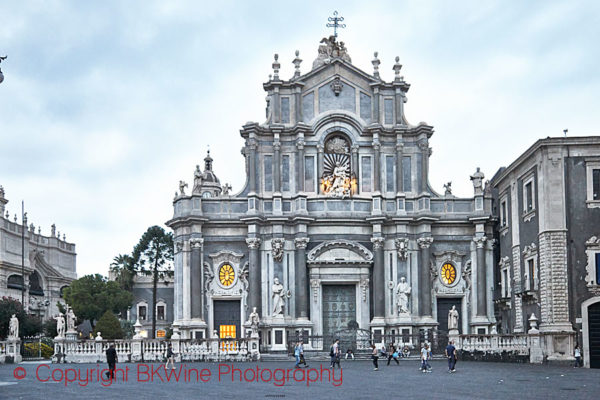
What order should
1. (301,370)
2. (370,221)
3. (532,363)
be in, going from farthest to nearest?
Result: (370,221) < (532,363) < (301,370)

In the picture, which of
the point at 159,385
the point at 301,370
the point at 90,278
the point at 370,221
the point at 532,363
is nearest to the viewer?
the point at 159,385

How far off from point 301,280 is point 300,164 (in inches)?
276

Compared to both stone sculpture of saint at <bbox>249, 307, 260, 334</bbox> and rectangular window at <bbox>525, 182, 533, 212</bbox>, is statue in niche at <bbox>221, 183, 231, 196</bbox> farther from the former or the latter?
rectangular window at <bbox>525, 182, 533, 212</bbox>

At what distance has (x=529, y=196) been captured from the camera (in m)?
46.6

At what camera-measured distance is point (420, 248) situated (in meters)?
55.4

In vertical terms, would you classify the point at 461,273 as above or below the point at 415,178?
below

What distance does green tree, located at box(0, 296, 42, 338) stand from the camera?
231 feet

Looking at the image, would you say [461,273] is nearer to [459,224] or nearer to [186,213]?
[459,224]

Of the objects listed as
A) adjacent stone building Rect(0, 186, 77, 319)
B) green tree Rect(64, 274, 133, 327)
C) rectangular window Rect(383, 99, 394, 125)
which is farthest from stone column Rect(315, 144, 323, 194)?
adjacent stone building Rect(0, 186, 77, 319)

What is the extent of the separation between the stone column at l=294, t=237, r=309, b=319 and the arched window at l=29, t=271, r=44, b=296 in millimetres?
48953

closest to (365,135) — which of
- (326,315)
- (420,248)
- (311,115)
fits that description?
(311,115)

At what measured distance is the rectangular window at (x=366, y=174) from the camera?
56125 mm

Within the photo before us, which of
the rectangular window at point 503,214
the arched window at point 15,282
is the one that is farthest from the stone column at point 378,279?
the arched window at point 15,282

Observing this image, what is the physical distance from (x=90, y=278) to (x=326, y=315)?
3393 cm
